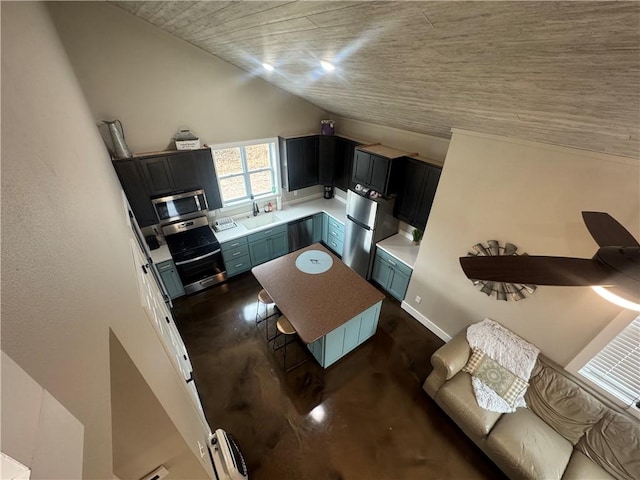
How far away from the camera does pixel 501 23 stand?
0.92 m

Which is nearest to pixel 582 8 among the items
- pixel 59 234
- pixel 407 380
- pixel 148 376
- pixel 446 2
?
pixel 446 2

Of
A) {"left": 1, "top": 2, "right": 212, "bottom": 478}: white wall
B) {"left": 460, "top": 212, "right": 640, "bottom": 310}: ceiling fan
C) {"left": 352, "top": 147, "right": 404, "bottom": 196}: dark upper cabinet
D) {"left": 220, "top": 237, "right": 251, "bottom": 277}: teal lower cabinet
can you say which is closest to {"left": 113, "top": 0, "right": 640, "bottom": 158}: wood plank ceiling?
{"left": 460, "top": 212, "right": 640, "bottom": 310}: ceiling fan

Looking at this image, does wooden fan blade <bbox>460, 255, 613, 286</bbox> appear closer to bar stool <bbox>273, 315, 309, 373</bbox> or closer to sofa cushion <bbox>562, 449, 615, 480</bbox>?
bar stool <bbox>273, 315, 309, 373</bbox>

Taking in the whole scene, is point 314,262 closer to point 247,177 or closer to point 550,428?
point 247,177

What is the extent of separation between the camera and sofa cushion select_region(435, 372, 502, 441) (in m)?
2.41

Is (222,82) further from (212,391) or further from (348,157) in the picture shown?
(212,391)

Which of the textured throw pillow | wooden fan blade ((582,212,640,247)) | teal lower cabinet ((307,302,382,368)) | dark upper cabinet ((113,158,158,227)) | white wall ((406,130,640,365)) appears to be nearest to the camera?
wooden fan blade ((582,212,640,247))

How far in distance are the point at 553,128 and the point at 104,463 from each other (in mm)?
2826

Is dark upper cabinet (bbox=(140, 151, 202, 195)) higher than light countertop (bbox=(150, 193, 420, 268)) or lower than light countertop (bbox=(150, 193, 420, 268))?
higher

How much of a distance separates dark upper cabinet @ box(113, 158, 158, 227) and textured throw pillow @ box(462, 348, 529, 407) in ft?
14.2

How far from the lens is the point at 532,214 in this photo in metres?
2.36

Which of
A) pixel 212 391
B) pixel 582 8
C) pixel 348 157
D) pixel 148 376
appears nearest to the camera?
pixel 582 8

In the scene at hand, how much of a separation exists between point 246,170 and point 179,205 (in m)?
1.24

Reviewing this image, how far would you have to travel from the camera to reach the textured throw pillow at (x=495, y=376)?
2.55 metres
